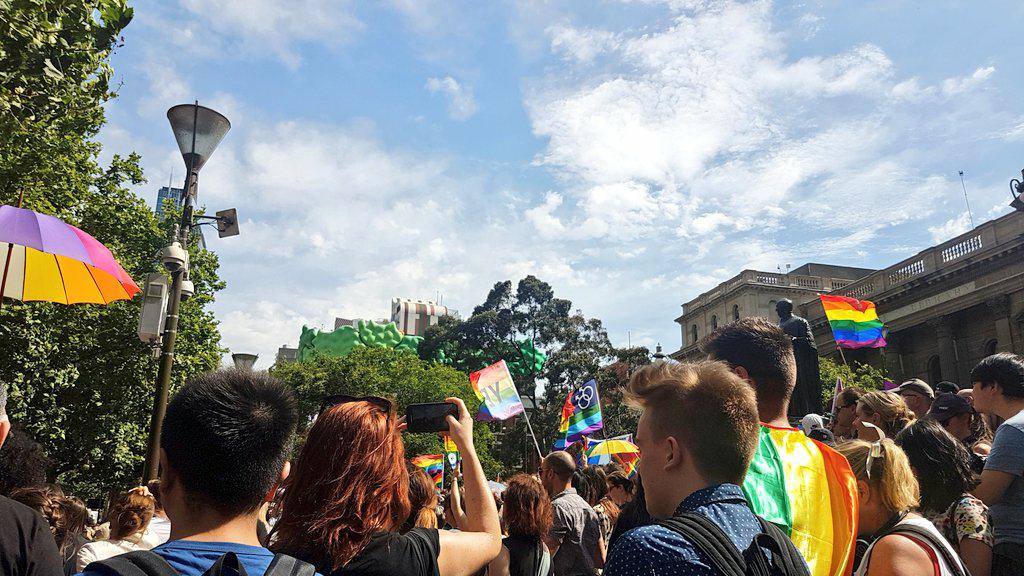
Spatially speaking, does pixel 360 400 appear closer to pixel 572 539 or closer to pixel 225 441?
pixel 225 441

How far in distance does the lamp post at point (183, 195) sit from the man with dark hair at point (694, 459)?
7.37 meters

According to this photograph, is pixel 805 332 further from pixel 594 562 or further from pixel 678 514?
pixel 678 514

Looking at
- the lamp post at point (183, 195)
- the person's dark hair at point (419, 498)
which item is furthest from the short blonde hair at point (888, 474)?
the lamp post at point (183, 195)

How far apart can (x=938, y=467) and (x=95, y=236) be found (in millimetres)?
20720

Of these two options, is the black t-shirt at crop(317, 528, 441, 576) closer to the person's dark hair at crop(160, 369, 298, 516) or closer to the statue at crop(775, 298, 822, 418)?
the person's dark hair at crop(160, 369, 298, 516)

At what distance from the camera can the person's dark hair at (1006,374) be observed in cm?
426

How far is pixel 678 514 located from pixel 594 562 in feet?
14.7

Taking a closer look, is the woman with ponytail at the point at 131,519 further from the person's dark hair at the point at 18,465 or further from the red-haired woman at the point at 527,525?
the red-haired woman at the point at 527,525

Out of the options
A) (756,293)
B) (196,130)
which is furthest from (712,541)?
(756,293)

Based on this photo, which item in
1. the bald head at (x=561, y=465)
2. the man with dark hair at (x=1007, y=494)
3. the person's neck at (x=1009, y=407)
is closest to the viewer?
the man with dark hair at (x=1007, y=494)

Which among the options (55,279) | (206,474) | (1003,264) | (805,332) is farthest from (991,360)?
(1003,264)

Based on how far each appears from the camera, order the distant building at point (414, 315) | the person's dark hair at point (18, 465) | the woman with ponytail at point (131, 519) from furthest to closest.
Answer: the distant building at point (414, 315)
the woman with ponytail at point (131, 519)
the person's dark hair at point (18, 465)

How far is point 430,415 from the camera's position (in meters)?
3.03

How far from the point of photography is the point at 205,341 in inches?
867
